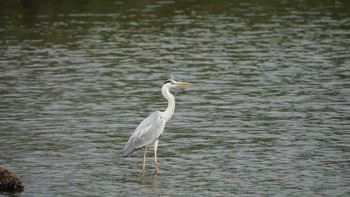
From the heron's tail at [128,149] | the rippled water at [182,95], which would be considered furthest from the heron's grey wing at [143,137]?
the rippled water at [182,95]

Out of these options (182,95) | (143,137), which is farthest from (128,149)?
(182,95)

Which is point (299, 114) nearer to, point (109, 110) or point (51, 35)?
point (109, 110)

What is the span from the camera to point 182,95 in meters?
28.2

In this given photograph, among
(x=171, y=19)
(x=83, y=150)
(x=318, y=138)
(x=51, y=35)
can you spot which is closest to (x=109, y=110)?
(x=83, y=150)

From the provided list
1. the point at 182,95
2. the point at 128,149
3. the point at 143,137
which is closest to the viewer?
the point at 128,149

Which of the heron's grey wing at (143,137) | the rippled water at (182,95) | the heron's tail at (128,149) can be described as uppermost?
the heron's grey wing at (143,137)

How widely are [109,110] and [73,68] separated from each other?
286 inches

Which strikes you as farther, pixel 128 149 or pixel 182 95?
pixel 182 95

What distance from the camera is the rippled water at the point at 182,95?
1819 cm

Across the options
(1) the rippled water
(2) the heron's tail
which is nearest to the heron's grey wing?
(2) the heron's tail

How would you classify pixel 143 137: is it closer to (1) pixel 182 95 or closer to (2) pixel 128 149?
(2) pixel 128 149

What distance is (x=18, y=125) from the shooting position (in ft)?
76.9

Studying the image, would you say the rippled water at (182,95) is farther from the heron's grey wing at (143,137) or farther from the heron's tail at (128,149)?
the heron's grey wing at (143,137)

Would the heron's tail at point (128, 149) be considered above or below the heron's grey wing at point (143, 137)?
below
